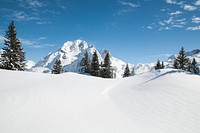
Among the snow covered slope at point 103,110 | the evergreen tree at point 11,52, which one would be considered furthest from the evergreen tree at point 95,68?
the snow covered slope at point 103,110

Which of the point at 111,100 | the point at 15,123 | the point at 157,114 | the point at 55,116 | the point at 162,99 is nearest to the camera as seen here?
the point at 15,123

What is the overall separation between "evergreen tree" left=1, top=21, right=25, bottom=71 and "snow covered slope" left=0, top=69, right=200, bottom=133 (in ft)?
71.4

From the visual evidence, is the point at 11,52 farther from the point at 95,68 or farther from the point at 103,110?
the point at 103,110

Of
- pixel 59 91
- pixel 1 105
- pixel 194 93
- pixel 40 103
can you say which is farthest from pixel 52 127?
pixel 194 93

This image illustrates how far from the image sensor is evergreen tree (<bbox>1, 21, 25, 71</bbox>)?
28219mm

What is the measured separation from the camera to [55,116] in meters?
6.71

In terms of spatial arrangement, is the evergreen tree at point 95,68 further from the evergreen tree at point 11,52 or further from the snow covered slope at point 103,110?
the snow covered slope at point 103,110

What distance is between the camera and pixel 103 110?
26.7ft

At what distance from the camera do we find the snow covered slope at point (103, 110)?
6.03m

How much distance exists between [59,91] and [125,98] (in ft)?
13.4

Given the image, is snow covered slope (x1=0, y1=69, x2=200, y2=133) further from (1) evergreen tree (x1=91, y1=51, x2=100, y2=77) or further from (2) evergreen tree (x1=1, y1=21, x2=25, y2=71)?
(1) evergreen tree (x1=91, y1=51, x2=100, y2=77)

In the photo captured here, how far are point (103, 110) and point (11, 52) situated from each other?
26.1 metres

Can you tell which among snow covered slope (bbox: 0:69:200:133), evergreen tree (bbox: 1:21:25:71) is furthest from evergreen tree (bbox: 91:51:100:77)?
snow covered slope (bbox: 0:69:200:133)

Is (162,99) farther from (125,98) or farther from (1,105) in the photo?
(1,105)
